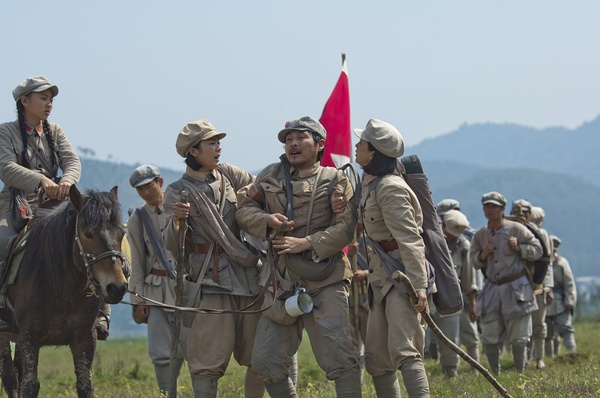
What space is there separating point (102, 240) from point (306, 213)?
1.66m

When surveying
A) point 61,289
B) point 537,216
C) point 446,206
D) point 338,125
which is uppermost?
point 338,125

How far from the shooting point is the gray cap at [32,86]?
10.8 metres

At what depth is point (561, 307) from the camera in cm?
2236

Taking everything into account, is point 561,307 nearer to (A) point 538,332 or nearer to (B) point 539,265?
(A) point 538,332

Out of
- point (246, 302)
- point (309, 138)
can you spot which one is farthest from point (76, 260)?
point (309, 138)

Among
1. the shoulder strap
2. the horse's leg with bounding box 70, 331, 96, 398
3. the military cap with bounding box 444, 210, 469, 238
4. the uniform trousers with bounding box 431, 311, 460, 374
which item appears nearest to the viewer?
the horse's leg with bounding box 70, 331, 96, 398

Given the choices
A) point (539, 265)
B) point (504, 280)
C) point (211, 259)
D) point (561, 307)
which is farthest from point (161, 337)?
point (561, 307)

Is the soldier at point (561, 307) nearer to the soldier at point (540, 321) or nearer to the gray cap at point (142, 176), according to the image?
the soldier at point (540, 321)

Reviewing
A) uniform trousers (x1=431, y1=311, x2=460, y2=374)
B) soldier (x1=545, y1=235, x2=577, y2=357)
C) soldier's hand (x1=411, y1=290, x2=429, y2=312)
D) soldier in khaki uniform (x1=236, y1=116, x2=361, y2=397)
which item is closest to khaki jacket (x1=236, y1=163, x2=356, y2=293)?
soldier in khaki uniform (x1=236, y1=116, x2=361, y2=397)

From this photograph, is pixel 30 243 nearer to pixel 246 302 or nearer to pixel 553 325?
pixel 246 302

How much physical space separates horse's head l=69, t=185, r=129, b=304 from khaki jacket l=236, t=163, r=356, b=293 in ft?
3.35

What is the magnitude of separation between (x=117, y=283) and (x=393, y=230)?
2.20 meters

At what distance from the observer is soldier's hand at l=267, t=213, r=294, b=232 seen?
930cm

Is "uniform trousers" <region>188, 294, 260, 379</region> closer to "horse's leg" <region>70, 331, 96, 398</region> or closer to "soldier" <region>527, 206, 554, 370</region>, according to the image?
"horse's leg" <region>70, 331, 96, 398</region>
